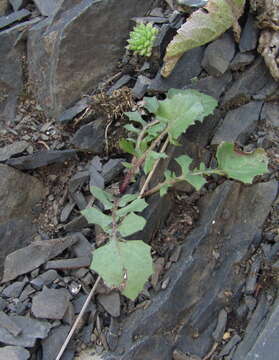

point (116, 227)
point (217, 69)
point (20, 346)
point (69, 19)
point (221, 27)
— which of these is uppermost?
point (69, 19)

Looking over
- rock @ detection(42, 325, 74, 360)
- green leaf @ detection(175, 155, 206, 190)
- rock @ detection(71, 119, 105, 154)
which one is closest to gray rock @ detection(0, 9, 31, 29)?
rock @ detection(71, 119, 105, 154)

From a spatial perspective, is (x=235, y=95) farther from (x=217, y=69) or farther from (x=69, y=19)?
(x=69, y=19)

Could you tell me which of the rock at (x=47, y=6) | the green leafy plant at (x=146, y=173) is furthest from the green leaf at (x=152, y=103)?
the rock at (x=47, y=6)

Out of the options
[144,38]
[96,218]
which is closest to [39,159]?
[96,218]

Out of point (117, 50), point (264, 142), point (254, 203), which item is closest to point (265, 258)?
point (254, 203)

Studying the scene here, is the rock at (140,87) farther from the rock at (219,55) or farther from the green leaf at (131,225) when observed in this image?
the green leaf at (131,225)

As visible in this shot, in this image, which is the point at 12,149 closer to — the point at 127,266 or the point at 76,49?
the point at 76,49

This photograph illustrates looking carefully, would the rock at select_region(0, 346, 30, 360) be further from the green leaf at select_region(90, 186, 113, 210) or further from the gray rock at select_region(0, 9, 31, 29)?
the gray rock at select_region(0, 9, 31, 29)
